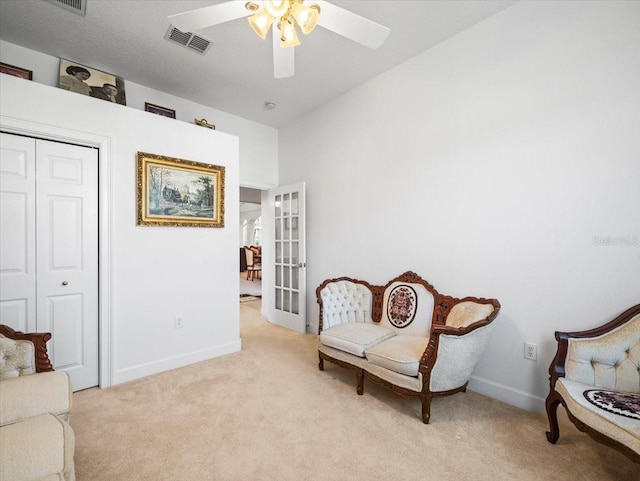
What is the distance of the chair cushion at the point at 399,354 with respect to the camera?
6.80ft

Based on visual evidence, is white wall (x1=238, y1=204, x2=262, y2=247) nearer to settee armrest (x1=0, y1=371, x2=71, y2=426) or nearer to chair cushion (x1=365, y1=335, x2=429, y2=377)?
chair cushion (x1=365, y1=335, x2=429, y2=377)

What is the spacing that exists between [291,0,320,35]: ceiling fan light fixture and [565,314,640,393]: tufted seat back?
2.44m

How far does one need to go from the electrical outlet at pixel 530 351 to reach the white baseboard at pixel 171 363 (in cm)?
284

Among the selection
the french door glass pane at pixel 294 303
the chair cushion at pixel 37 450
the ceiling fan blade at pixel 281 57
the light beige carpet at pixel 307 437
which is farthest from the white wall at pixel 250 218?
the chair cushion at pixel 37 450

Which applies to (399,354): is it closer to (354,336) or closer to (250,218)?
(354,336)

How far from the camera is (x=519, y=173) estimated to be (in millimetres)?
2262

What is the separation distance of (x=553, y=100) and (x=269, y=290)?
4.08 m

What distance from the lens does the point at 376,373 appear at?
2.29 metres

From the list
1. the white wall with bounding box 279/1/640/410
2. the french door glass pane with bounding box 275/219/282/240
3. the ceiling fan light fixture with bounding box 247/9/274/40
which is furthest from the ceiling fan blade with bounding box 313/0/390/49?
the french door glass pane with bounding box 275/219/282/240

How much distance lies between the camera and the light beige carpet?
1.60m

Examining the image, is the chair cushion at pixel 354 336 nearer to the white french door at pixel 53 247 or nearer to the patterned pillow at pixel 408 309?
the patterned pillow at pixel 408 309

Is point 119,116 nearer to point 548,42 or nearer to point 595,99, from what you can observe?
point 548,42

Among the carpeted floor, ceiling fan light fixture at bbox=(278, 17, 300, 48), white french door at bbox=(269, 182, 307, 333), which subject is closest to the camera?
ceiling fan light fixture at bbox=(278, 17, 300, 48)

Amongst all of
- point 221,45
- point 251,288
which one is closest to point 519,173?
point 221,45
